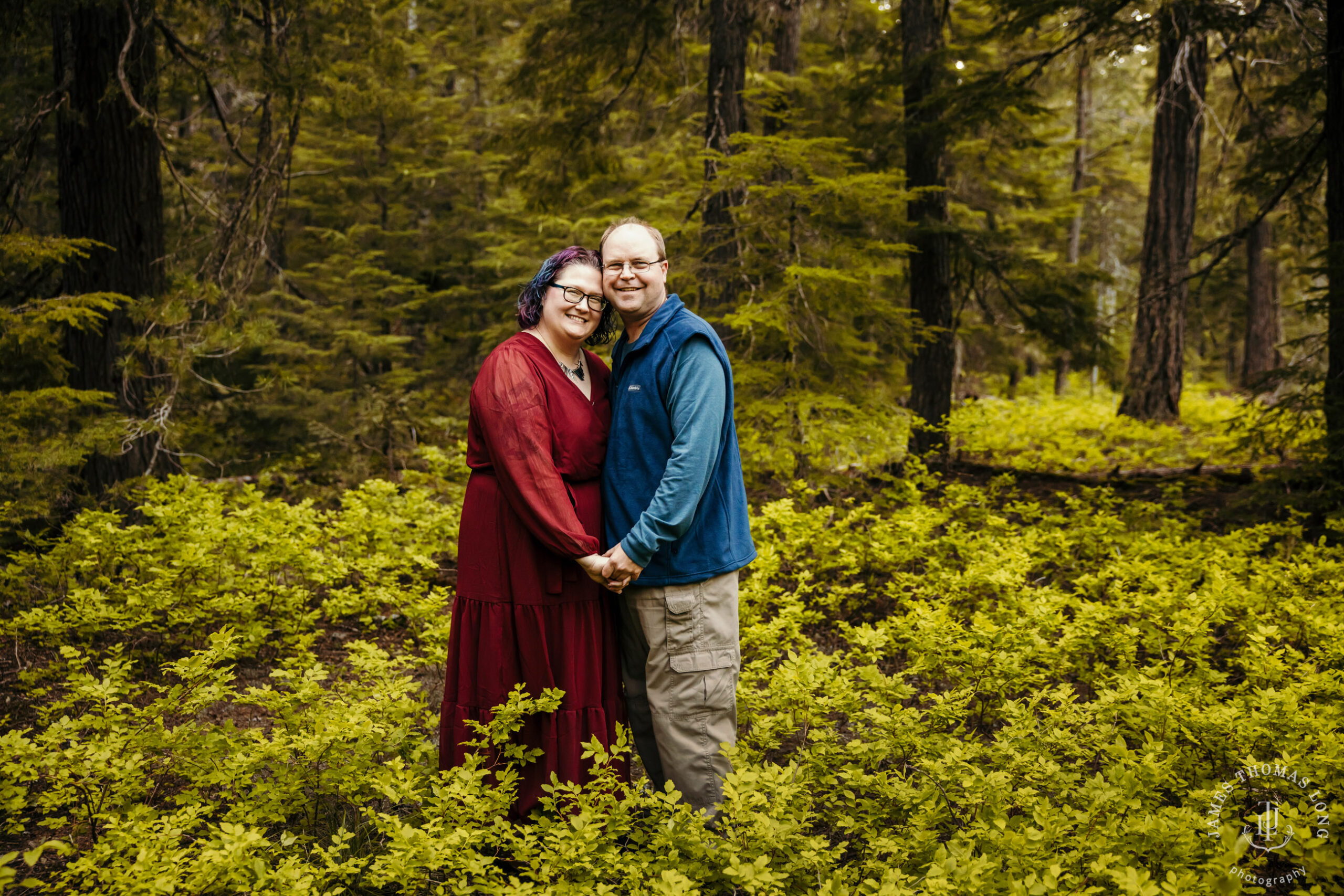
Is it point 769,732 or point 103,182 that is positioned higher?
point 103,182

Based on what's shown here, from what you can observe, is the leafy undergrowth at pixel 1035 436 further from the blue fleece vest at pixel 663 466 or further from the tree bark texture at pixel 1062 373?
the blue fleece vest at pixel 663 466

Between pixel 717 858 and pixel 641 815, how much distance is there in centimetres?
68

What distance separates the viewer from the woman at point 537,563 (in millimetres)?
2809

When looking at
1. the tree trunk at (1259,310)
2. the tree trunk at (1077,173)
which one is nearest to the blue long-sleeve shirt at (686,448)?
the tree trunk at (1077,173)

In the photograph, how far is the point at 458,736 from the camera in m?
2.94

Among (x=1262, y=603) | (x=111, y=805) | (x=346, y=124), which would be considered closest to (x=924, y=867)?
(x=111, y=805)

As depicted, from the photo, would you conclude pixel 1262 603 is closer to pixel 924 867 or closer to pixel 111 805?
pixel 924 867

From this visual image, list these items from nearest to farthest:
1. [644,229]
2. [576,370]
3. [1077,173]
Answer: [644,229] < [576,370] < [1077,173]

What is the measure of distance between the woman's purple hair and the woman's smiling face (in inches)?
0.7

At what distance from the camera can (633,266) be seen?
2.91m

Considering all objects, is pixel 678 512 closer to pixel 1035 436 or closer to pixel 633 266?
pixel 633 266

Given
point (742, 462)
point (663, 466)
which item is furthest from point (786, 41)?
point (663, 466)

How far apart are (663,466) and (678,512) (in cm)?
25

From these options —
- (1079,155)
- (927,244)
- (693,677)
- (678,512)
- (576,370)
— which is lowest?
(693,677)
